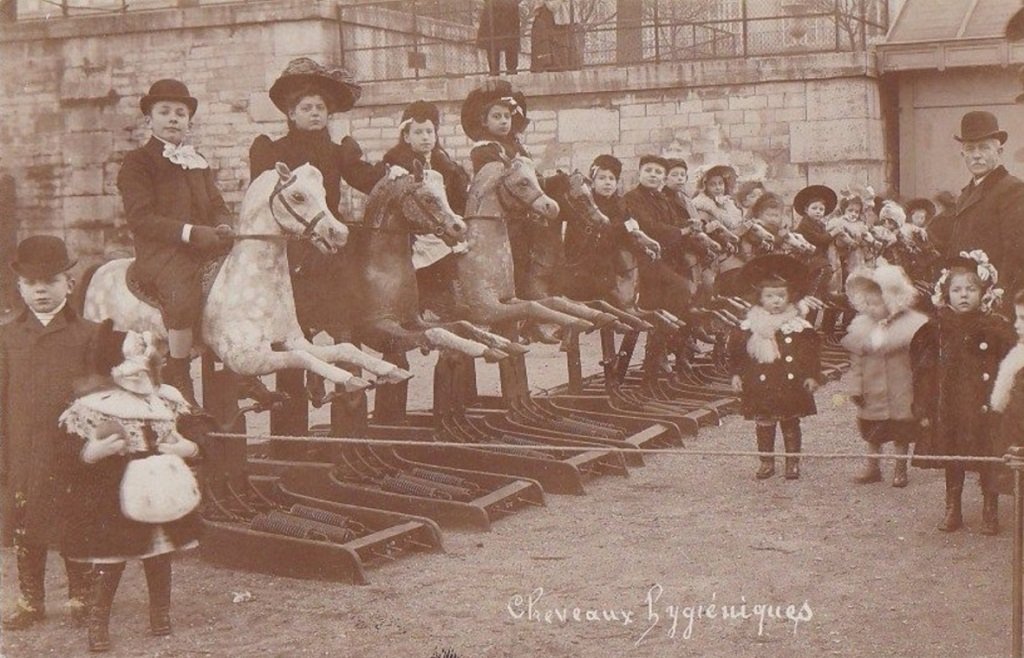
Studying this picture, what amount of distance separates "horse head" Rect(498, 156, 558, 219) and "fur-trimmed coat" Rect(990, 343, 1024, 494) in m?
3.34

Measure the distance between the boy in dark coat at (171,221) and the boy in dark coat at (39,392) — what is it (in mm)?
1377

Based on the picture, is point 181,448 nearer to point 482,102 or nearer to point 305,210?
point 305,210

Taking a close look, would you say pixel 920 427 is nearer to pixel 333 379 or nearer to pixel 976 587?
pixel 976 587

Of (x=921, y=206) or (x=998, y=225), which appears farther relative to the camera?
(x=921, y=206)

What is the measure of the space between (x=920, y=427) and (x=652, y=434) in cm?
252

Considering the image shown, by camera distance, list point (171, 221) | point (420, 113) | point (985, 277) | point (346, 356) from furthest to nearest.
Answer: point (420, 113)
point (346, 356)
point (171, 221)
point (985, 277)

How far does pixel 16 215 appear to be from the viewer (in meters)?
14.5

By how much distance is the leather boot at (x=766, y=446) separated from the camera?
347 inches

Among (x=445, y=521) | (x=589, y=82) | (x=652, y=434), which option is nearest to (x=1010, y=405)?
(x=445, y=521)

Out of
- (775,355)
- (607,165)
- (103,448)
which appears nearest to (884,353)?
(775,355)

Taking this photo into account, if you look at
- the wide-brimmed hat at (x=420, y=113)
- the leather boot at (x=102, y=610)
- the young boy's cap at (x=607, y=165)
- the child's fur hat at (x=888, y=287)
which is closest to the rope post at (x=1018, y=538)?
the child's fur hat at (x=888, y=287)

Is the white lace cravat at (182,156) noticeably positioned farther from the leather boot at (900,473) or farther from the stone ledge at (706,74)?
the stone ledge at (706,74)

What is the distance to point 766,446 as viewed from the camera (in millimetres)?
8883

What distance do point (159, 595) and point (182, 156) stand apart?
2.42m
